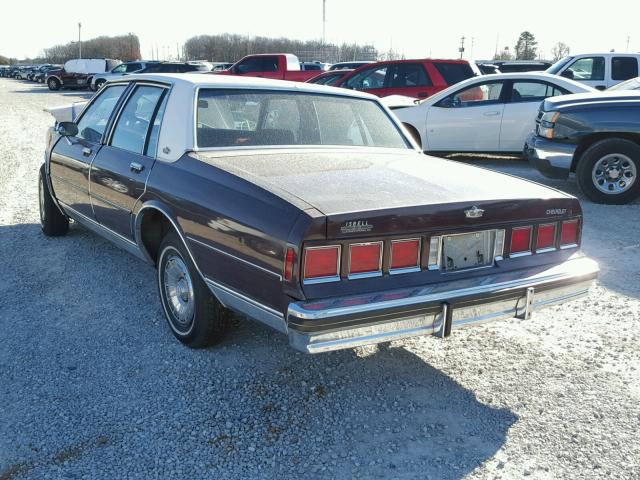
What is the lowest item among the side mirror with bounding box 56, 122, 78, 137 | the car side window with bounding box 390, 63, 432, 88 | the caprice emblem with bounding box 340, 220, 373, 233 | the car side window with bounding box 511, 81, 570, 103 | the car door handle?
the caprice emblem with bounding box 340, 220, 373, 233

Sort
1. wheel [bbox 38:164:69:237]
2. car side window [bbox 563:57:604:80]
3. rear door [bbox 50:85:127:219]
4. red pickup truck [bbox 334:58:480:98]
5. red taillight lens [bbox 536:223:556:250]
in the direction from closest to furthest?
red taillight lens [bbox 536:223:556:250]
rear door [bbox 50:85:127:219]
wheel [bbox 38:164:69:237]
red pickup truck [bbox 334:58:480:98]
car side window [bbox 563:57:604:80]

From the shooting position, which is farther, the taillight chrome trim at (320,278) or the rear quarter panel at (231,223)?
the rear quarter panel at (231,223)

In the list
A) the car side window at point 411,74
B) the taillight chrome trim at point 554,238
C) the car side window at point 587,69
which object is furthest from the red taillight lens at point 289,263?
the car side window at point 587,69

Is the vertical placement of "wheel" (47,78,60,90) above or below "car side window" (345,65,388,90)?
below

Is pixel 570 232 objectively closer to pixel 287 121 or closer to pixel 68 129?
pixel 287 121

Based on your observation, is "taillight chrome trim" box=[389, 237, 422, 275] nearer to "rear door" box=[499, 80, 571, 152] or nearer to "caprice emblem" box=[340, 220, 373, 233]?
"caprice emblem" box=[340, 220, 373, 233]

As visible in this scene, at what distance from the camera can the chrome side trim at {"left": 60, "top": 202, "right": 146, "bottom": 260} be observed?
4.34 m

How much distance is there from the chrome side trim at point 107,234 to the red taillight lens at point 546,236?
2.43m

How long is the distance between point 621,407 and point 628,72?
12563mm

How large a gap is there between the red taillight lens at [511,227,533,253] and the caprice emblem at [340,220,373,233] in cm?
92

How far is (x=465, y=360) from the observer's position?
384cm

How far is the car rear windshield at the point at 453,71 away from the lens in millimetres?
12961

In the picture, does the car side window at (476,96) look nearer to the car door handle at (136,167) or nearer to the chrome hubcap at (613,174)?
the chrome hubcap at (613,174)

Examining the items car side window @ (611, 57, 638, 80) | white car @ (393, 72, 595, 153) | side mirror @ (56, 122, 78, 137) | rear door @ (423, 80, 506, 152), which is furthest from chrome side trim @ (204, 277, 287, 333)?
car side window @ (611, 57, 638, 80)
